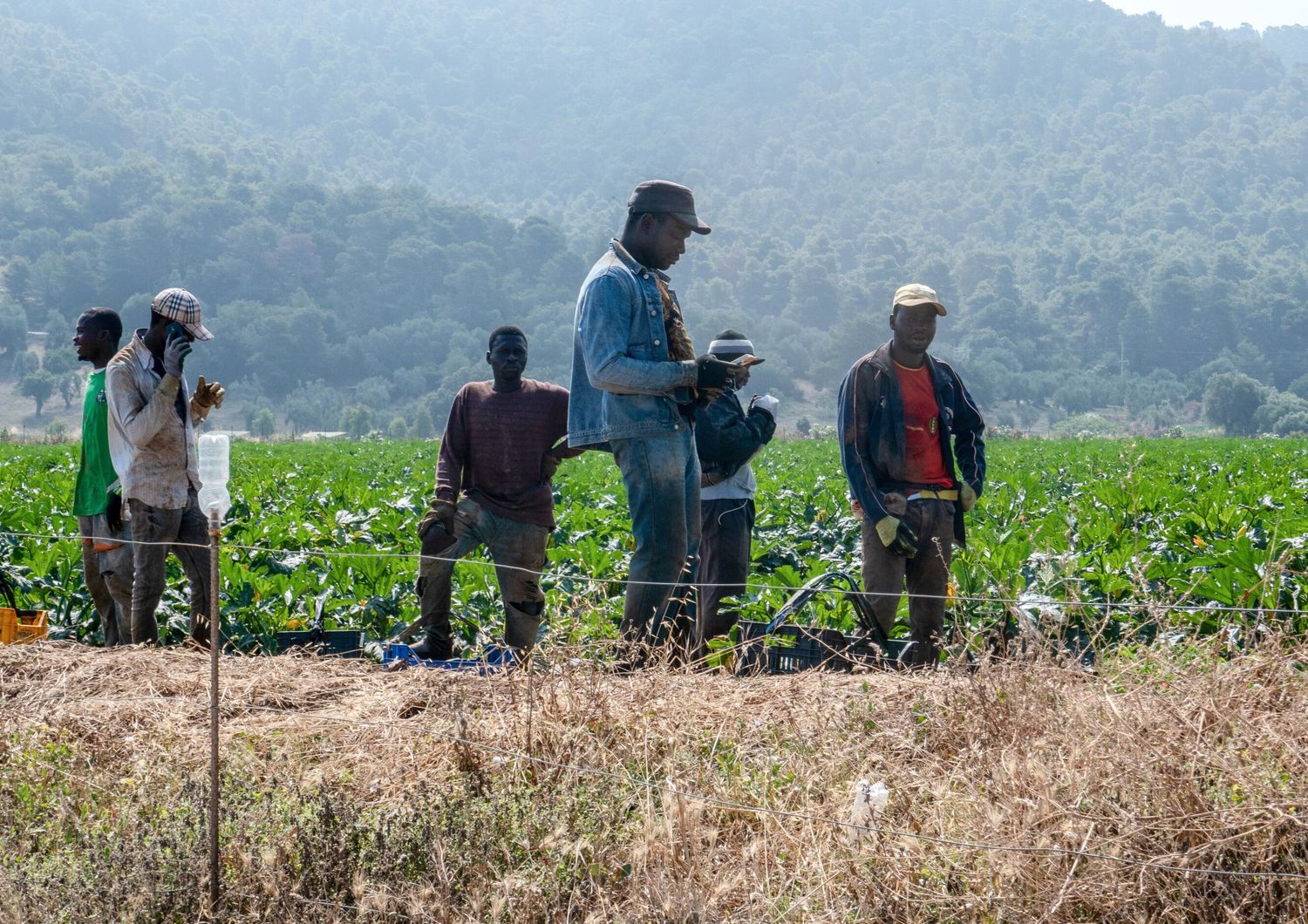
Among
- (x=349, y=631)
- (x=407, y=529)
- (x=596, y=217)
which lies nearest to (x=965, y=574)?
(x=349, y=631)

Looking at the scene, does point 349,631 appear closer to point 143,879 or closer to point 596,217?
point 143,879

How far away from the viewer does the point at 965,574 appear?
689 cm

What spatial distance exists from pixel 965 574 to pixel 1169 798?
375 cm

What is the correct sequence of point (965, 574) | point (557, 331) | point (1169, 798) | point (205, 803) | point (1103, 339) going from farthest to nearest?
point (1103, 339), point (557, 331), point (965, 574), point (205, 803), point (1169, 798)

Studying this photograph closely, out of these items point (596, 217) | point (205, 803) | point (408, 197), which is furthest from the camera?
point (596, 217)

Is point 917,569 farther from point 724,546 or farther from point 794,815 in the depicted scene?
point 794,815

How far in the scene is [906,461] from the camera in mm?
5758

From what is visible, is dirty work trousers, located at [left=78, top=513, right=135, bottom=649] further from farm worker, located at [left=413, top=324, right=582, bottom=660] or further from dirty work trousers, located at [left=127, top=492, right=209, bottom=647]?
farm worker, located at [left=413, top=324, right=582, bottom=660]

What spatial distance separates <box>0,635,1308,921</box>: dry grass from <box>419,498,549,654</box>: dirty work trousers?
161cm

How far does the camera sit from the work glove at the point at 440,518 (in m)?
6.22

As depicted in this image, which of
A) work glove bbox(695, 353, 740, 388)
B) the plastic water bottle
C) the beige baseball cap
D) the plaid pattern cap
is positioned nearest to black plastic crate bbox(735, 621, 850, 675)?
work glove bbox(695, 353, 740, 388)

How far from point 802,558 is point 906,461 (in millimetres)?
4296

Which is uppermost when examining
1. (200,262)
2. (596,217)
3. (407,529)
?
(596,217)

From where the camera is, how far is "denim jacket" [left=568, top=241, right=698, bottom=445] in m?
4.95
